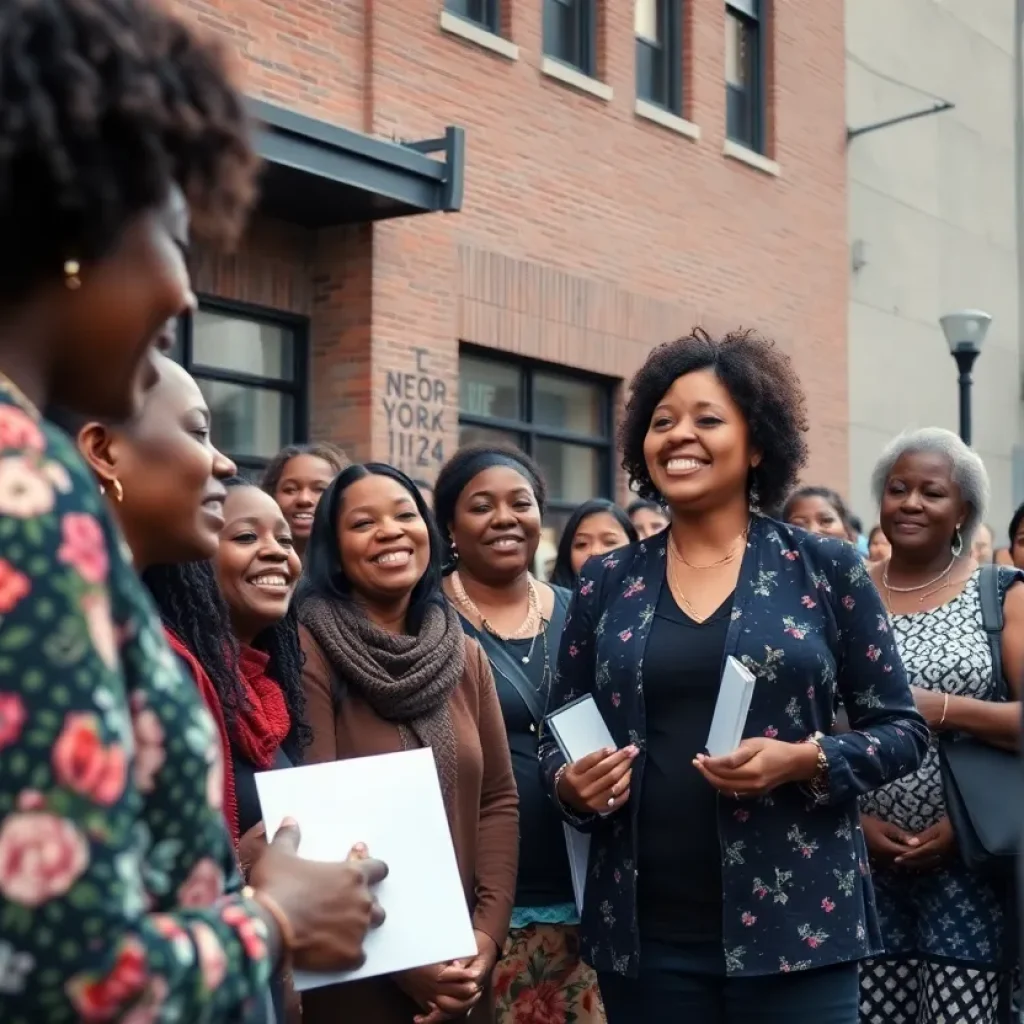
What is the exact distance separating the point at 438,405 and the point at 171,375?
9.46m

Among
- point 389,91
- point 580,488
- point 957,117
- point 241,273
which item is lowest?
point 580,488

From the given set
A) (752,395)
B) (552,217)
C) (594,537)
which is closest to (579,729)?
(752,395)

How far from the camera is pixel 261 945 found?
1.79 meters

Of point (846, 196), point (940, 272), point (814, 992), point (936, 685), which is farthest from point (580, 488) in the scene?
point (814, 992)

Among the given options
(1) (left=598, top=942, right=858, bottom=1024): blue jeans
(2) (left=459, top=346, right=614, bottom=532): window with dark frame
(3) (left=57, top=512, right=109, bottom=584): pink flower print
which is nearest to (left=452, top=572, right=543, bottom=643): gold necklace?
(1) (left=598, top=942, right=858, bottom=1024): blue jeans

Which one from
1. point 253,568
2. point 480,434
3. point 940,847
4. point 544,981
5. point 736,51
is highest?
point 736,51

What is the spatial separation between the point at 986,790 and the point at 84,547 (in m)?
3.99

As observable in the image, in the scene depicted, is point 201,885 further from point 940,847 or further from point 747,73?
point 747,73

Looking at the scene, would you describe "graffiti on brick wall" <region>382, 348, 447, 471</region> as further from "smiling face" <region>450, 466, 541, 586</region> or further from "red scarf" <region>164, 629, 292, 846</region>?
"red scarf" <region>164, 629, 292, 846</region>

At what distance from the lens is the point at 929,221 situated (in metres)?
19.0

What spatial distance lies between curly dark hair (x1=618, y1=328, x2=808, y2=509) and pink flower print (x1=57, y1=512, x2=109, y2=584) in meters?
2.86

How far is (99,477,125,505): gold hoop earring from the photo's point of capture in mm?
2564

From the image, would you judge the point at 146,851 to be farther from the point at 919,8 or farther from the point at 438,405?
the point at 919,8

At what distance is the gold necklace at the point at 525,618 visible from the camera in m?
5.50
